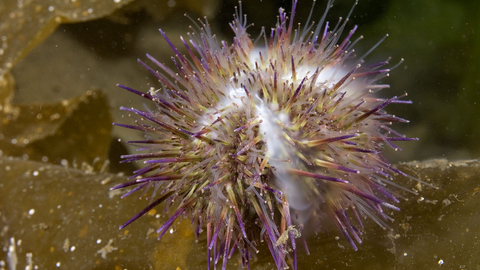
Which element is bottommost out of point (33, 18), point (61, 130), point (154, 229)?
point (154, 229)

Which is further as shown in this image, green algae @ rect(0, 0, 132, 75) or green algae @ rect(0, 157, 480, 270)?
green algae @ rect(0, 0, 132, 75)

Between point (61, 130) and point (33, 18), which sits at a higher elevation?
point (33, 18)

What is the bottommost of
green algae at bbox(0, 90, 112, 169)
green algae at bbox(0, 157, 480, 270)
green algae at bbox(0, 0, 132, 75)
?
green algae at bbox(0, 157, 480, 270)

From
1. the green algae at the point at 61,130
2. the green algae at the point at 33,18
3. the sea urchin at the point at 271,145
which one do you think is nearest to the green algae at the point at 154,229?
the sea urchin at the point at 271,145

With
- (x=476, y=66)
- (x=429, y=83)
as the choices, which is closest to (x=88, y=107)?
(x=429, y=83)

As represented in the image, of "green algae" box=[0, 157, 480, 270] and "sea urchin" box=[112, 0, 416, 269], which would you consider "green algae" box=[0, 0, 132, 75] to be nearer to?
"green algae" box=[0, 157, 480, 270]

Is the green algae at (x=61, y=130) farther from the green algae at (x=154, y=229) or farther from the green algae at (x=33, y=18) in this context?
the green algae at (x=33, y=18)

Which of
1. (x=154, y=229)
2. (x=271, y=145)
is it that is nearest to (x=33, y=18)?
(x=154, y=229)

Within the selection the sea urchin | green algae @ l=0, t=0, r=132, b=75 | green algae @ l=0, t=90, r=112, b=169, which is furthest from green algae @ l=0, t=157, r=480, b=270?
green algae @ l=0, t=0, r=132, b=75

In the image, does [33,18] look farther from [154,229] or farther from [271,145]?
[271,145]

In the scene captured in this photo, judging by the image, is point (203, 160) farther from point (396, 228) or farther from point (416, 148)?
point (416, 148)
